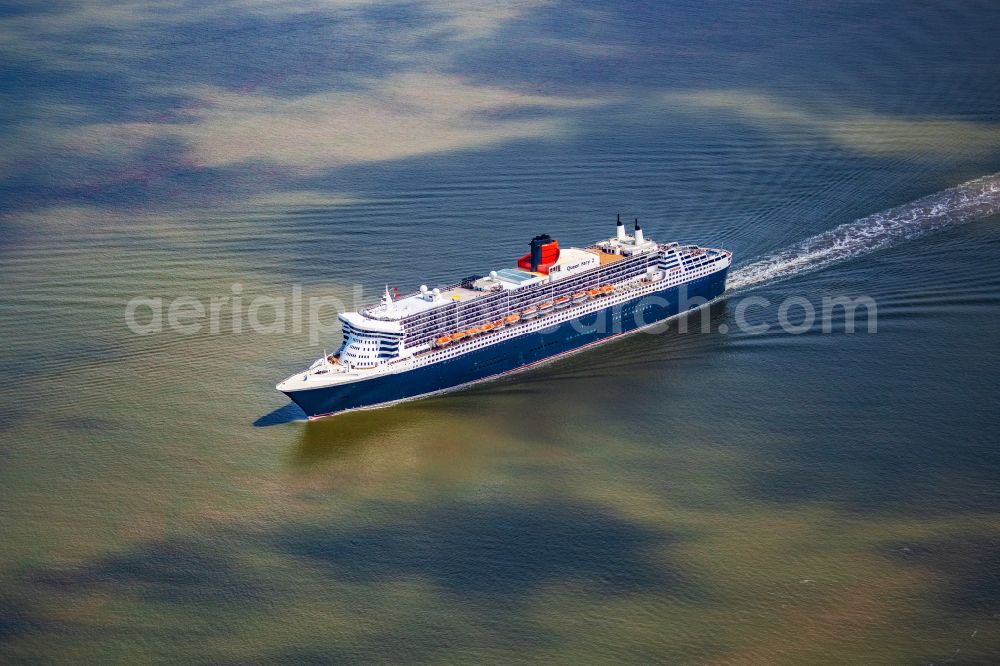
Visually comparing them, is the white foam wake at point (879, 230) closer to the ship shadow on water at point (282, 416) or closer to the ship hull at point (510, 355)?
the ship hull at point (510, 355)

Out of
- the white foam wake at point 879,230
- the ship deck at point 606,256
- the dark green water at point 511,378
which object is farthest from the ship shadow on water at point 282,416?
the white foam wake at point 879,230

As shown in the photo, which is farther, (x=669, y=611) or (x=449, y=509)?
(x=449, y=509)

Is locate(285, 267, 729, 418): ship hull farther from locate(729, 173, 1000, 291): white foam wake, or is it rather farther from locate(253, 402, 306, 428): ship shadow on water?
locate(729, 173, 1000, 291): white foam wake

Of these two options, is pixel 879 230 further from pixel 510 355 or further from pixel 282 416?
pixel 282 416

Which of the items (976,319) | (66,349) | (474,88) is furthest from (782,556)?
(474,88)

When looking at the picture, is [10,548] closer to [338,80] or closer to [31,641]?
[31,641]

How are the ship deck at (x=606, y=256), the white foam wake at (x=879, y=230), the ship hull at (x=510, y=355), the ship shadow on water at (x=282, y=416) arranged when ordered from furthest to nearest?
the white foam wake at (x=879, y=230) < the ship deck at (x=606, y=256) < the ship hull at (x=510, y=355) < the ship shadow on water at (x=282, y=416)
